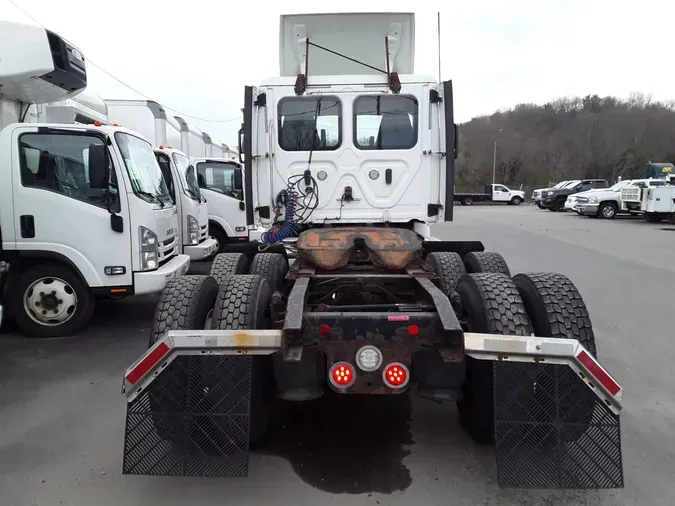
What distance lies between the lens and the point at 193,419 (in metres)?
2.69

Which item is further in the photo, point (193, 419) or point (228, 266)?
point (228, 266)

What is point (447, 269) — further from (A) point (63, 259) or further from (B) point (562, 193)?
(B) point (562, 193)

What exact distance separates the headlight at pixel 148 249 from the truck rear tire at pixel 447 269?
316 centimetres

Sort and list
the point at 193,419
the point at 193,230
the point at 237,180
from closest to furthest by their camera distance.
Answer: the point at 193,419 < the point at 193,230 < the point at 237,180

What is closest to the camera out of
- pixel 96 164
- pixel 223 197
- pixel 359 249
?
pixel 359 249

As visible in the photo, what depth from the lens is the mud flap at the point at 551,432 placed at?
8.59 feet

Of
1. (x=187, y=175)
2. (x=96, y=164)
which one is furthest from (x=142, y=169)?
(x=187, y=175)

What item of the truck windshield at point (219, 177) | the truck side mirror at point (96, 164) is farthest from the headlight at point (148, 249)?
the truck windshield at point (219, 177)

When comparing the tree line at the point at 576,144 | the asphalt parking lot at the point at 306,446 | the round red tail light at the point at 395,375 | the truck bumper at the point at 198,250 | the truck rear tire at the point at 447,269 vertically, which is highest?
the tree line at the point at 576,144

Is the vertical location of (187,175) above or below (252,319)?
above

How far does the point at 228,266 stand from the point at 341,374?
2372mm

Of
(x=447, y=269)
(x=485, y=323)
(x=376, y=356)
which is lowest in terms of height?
(x=376, y=356)

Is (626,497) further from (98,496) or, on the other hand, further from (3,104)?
(3,104)

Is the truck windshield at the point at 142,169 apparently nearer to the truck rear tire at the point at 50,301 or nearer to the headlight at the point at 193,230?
A: the truck rear tire at the point at 50,301
